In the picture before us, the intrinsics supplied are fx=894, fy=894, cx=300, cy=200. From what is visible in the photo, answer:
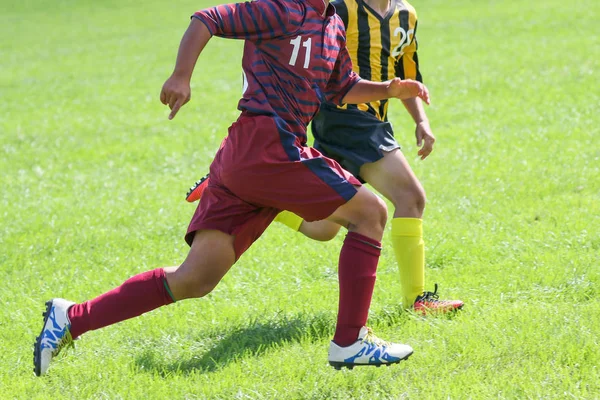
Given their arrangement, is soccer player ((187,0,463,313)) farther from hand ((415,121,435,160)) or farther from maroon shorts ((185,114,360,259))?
maroon shorts ((185,114,360,259))

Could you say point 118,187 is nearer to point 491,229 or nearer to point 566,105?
point 491,229

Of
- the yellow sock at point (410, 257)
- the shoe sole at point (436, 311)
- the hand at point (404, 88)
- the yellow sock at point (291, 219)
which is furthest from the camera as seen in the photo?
the yellow sock at point (291, 219)

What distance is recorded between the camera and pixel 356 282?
3609 mm

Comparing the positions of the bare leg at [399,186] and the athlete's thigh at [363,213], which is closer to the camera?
the athlete's thigh at [363,213]

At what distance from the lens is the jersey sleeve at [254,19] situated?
340 cm

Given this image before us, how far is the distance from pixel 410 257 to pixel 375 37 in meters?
1.24

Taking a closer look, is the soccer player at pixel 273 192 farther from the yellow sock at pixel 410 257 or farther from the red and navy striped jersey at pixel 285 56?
the yellow sock at pixel 410 257

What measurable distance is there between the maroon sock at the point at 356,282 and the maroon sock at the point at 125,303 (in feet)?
2.44

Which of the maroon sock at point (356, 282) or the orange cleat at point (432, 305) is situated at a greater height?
the maroon sock at point (356, 282)

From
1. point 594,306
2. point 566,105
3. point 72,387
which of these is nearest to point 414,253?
point 594,306

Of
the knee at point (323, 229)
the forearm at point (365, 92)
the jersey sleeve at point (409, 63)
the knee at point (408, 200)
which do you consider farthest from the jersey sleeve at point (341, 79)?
the jersey sleeve at point (409, 63)

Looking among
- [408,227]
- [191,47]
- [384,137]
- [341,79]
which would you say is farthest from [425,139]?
[191,47]

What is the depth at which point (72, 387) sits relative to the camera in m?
3.77

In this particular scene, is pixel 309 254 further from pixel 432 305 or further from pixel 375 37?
pixel 375 37
